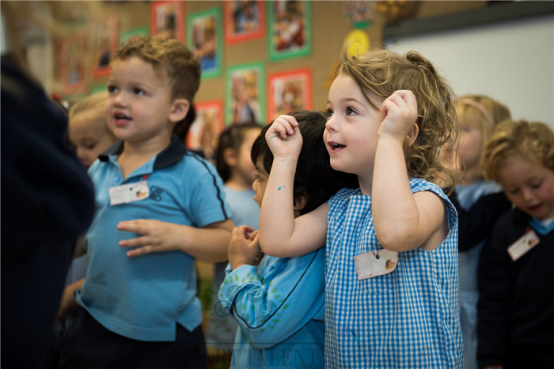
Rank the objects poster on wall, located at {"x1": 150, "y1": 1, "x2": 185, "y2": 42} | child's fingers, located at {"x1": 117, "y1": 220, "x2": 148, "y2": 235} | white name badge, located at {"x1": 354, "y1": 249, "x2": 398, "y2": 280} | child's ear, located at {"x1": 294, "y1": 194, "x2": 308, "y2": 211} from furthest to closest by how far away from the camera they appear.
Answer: poster on wall, located at {"x1": 150, "y1": 1, "x2": 185, "y2": 42}
child's fingers, located at {"x1": 117, "y1": 220, "x2": 148, "y2": 235}
child's ear, located at {"x1": 294, "y1": 194, "x2": 308, "y2": 211}
white name badge, located at {"x1": 354, "y1": 249, "x2": 398, "y2": 280}

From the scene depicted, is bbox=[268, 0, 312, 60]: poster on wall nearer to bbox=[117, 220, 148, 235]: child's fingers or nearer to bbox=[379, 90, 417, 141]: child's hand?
bbox=[117, 220, 148, 235]: child's fingers

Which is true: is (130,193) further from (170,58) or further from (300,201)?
(300,201)

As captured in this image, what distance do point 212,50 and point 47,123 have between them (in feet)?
12.1

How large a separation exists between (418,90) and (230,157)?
6.63ft

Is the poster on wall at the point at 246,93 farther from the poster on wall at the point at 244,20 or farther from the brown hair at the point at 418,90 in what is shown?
the brown hair at the point at 418,90

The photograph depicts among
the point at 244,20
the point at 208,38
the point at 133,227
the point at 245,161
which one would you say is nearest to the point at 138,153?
the point at 133,227

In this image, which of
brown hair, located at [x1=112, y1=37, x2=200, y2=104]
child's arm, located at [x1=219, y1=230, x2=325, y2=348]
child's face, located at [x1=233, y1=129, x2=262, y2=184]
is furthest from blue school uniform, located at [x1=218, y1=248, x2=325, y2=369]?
child's face, located at [x1=233, y1=129, x2=262, y2=184]

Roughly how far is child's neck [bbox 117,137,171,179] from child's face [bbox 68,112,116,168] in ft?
1.09

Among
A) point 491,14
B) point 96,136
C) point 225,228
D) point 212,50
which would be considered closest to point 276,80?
point 212,50

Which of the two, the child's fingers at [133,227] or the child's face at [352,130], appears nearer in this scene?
the child's face at [352,130]

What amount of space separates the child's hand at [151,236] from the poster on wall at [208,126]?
2.79 metres

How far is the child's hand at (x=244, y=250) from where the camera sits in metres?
1.39

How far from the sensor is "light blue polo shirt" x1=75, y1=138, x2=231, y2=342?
1607mm

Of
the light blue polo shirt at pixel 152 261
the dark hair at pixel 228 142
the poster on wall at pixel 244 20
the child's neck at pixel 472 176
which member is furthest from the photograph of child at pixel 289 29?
the light blue polo shirt at pixel 152 261
